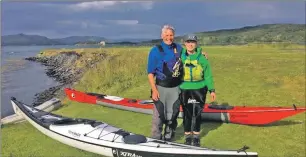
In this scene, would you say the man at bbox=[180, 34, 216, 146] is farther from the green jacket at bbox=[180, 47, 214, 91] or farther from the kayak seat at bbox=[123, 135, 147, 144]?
the kayak seat at bbox=[123, 135, 147, 144]

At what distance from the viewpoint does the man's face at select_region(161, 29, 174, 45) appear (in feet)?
25.7

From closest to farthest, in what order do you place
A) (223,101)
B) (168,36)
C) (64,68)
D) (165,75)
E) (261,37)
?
(168,36) → (165,75) → (223,101) → (64,68) → (261,37)

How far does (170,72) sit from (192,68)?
560 mm

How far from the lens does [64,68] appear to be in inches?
1390

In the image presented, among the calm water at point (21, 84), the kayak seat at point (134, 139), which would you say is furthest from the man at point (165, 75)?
the calm water at point (21, 84)

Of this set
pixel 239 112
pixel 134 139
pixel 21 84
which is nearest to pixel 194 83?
pixel 134 139

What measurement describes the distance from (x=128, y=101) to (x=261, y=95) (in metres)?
5.78

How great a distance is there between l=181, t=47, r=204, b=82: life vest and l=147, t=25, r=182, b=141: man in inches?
6.1

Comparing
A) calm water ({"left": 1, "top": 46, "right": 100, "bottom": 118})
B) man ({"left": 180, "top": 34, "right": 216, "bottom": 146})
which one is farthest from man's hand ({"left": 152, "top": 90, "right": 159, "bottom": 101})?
calm water ({"left": 1, "top": 46, "right": 100, "bottom": 118})

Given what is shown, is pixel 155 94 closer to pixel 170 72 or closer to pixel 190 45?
pixel 170 72

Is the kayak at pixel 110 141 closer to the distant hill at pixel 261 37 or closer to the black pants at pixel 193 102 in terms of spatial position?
the black pants at pixel 193 102

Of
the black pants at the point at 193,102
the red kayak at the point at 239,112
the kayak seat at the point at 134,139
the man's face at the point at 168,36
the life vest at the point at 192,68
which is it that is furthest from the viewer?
the red kayak at the point at 239,112

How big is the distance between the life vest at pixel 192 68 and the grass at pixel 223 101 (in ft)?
8.36

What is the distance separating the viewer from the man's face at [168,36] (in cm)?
784
